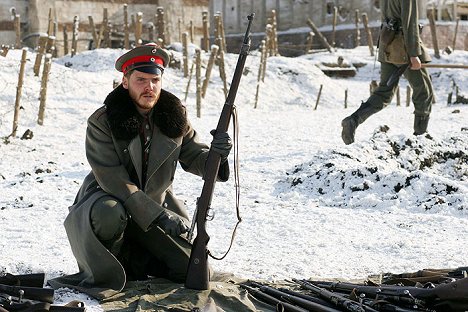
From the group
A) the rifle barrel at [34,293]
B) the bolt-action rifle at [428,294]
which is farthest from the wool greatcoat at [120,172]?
the bolt-action rifle at [428,294]

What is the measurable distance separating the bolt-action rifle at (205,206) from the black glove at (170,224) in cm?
9

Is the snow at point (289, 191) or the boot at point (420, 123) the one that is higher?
the boot at point (420, 123)

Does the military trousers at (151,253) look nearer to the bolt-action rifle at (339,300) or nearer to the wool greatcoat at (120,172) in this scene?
the wool greatcoat at (120,172)

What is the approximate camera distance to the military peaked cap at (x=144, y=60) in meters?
4.26

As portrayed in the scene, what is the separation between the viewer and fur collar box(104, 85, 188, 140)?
417 cm

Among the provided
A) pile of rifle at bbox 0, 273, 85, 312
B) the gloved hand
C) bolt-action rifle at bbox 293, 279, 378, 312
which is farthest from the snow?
Result: the gloved hand

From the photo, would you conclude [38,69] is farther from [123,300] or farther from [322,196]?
[123,300]

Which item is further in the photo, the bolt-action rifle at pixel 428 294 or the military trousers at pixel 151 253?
the military trousers at pixel 151 253

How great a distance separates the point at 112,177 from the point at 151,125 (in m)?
0.38

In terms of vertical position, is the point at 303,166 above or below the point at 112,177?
below

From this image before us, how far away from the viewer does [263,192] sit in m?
7.33

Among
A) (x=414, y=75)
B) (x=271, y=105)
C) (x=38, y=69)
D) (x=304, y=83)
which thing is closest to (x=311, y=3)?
(x=304, y=83)

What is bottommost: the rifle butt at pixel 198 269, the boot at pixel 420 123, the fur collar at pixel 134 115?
the boot at pixel 420 123

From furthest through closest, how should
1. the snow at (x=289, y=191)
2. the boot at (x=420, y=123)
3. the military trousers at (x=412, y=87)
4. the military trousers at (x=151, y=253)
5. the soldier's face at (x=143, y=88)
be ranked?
1. the boot at (x=420, y=123)
2. the military trousers at (x=412, y=87)
3. the snow at (x=289, y=191)
4. the military trousers at (x=151, y=253)
5. the soldier's face at (x=143, y=88)
